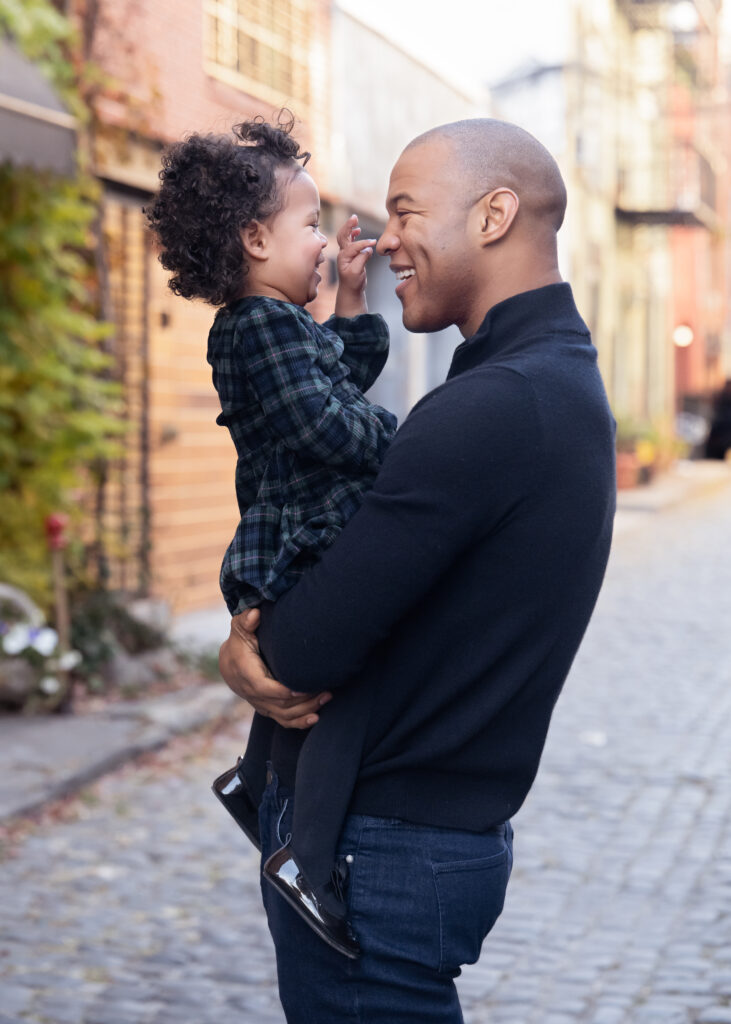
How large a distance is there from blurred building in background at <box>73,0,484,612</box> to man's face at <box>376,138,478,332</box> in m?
6.63

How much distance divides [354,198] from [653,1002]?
11.4 meters

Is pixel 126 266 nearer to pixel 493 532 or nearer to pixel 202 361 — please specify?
pixel 202 361

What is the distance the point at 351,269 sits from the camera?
2.27 metres

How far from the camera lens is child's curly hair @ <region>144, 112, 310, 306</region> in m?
2.08

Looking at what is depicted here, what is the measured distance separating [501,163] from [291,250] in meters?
0.36

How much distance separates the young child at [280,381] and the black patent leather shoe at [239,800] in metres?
0.02

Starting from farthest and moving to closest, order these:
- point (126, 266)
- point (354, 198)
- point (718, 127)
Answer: point (718, 127) → point (354, 198) → point (126, 266)

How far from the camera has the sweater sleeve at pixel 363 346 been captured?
223cm

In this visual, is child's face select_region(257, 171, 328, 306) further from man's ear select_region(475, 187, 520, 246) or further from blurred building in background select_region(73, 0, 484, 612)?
blurred building in background select_region(73, 0, 484, 612)

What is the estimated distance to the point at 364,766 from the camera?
1.94m

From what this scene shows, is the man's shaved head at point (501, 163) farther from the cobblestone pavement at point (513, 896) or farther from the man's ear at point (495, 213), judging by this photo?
the cobblestone pavement at point (513, 896)

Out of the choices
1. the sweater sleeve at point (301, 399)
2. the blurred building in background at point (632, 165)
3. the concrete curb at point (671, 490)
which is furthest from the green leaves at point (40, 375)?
the blurred building in background at point (632, 165)

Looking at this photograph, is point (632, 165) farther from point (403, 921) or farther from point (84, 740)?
point (403, 921)

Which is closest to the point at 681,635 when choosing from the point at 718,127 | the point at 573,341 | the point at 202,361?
the point at 202,361
